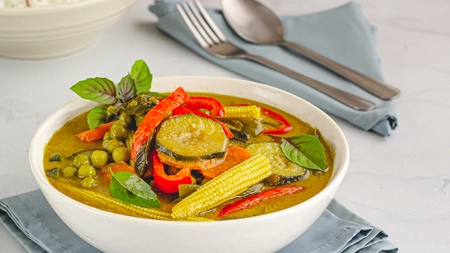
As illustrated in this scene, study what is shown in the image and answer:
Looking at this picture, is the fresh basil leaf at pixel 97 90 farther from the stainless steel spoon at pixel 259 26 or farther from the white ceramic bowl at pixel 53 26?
the stainless steel spoon at pixel 259 26

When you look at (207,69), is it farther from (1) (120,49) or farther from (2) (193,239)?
(2) (193,239)

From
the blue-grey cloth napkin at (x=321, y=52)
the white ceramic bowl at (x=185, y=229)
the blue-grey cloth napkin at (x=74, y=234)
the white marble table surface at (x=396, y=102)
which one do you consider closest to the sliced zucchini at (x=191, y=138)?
the white ceramic bowl at (x=185, y=229)

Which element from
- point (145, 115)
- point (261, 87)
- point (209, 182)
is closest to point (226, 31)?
point (261, 87)

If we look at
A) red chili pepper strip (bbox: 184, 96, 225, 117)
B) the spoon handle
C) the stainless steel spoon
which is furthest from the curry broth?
the stainless steel spoon

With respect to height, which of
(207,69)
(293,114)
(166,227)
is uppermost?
(166,227)

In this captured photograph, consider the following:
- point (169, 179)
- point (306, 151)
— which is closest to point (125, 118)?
point (169, 179)

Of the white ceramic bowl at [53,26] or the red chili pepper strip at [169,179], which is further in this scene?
the white ceramic bowl at [53,26]

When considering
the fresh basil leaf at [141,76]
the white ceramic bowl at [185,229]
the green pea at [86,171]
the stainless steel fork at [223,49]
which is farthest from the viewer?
the stainless steel fork at [223,49]
